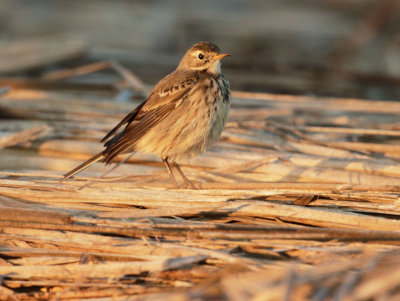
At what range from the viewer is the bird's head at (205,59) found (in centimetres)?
639

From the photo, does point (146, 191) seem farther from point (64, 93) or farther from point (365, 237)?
point (64, 93)

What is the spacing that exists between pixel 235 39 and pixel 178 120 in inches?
283

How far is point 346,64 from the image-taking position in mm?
11742

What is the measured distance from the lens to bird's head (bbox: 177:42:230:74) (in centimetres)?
639

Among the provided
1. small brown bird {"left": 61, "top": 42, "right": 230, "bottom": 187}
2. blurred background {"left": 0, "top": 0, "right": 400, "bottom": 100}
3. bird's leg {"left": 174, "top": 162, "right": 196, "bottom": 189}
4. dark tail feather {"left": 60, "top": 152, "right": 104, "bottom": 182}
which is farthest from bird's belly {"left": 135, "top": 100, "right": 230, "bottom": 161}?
blurred background {"left": 0, "top": 0, "right": 400, "bottom": 100}

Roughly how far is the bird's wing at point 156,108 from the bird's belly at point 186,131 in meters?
0.07

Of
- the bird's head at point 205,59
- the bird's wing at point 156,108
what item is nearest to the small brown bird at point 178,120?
the bird's wing at point 156,108

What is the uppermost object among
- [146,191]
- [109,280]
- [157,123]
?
[157,123]

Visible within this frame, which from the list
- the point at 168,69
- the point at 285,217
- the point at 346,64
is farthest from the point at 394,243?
the point at 346,64

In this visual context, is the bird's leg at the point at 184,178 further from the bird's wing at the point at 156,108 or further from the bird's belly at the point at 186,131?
the bird's wing at the point at 156,108

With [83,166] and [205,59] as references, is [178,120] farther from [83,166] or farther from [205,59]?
[83,166]

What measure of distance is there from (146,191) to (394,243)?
202cm

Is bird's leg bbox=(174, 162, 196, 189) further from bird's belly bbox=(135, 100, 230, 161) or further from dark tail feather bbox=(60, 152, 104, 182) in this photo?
dark tail feather bbox=(60, 152, 104, 182)

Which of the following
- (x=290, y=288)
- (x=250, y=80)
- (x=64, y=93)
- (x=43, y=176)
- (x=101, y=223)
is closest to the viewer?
(x=290, y=288)
